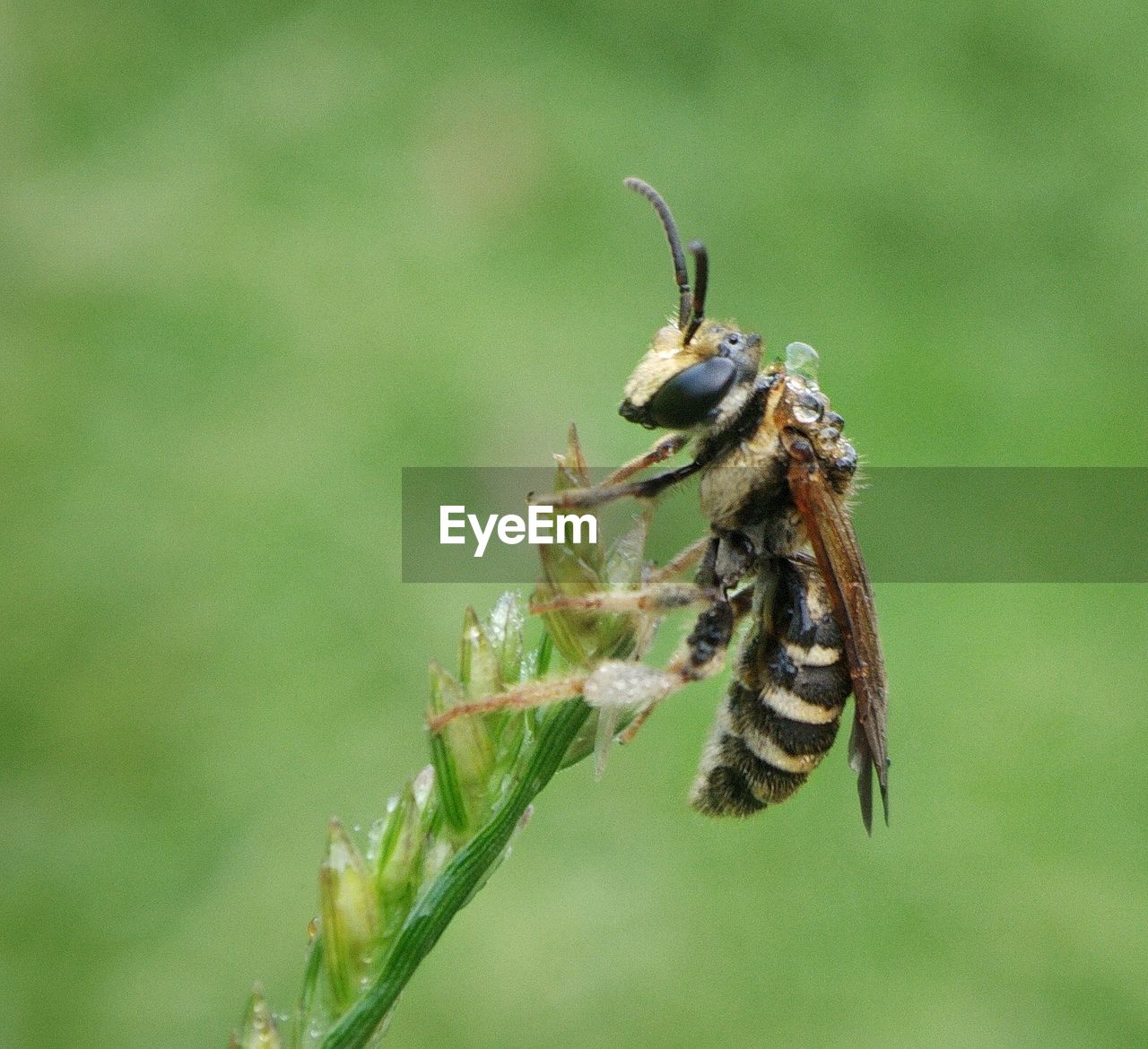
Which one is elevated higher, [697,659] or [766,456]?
[766,456]

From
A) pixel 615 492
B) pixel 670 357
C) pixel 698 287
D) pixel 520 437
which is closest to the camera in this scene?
pixel 615 492

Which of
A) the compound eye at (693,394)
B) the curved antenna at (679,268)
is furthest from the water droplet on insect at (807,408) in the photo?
the curved antenna at (679,268)

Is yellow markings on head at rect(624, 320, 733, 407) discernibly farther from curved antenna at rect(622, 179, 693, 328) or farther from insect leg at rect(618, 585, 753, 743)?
insect leg at rect(618, 585, 753, 743)

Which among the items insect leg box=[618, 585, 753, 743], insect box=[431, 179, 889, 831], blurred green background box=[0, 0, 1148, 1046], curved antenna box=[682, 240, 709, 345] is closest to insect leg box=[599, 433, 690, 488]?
insect box=[431, 179, 889, 831]

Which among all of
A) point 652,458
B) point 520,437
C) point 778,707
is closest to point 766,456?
point 652,458

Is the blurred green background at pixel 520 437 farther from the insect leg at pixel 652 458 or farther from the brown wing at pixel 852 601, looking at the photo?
the insect leg at pixel 652 458

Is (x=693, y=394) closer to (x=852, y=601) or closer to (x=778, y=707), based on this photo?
(x=852, y=601)

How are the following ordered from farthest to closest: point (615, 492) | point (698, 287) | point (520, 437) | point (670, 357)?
point (520, 437) < point (670, 357) < point (698, 287) < point (615, 492)
